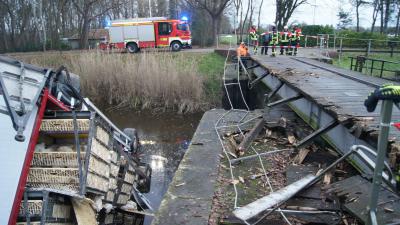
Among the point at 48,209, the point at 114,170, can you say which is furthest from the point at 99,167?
the point at 48,209

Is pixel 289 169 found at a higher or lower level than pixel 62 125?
lower

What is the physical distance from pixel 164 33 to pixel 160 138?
15.7m

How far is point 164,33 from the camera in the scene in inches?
1075

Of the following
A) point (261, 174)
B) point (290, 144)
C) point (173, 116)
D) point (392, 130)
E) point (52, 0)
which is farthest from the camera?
point (52, 0)

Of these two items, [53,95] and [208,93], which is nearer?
[53,95]

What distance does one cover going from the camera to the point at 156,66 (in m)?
16.2

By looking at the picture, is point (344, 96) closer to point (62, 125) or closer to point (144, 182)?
point (144, 182)

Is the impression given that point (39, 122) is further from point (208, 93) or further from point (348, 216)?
point (208, 93)

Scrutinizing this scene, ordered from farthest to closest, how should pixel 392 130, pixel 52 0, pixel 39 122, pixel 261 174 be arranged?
pixel 52 0
pixel 39 122
pixel 261 174
pixel 392 130

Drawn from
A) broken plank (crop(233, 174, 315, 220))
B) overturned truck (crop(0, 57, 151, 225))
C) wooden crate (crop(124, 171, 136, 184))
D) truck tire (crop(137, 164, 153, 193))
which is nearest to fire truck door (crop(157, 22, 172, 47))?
truck tire (crop(137, 164, 153, 193))

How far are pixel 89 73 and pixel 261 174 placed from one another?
46.1 feet

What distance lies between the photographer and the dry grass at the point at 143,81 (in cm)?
1600

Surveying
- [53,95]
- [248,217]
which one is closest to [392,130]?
[248,217]

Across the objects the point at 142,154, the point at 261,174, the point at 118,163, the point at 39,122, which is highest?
the point at 39,122
